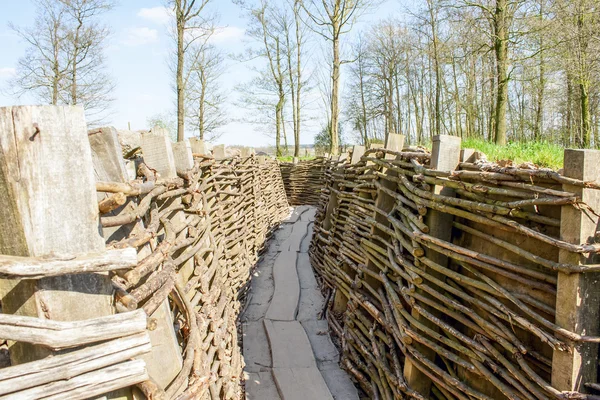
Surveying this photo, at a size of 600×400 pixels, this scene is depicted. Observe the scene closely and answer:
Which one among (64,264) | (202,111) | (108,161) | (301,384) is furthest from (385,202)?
(202,111)

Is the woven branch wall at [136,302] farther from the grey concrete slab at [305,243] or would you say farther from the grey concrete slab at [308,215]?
the grey concrete slab at [308,215]

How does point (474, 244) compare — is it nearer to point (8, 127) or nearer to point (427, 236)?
point (427, 236)

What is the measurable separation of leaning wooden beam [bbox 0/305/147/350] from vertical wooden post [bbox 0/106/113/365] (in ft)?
0.25

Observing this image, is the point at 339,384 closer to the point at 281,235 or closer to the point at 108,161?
the point at 108,161

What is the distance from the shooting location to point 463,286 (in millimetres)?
2307

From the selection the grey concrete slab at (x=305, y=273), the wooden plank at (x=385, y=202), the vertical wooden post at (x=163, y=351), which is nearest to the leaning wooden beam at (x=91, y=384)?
the vertical wooden post at (x=163, y=351)

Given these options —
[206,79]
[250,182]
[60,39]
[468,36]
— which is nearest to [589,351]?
[250,182]

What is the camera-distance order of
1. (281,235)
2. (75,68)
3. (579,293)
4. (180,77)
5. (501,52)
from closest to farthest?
1. (579,293)
2. (501,52)
3. (281,235)
4. (180,77)
5. (75,68)

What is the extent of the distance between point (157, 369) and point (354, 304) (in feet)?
7.43

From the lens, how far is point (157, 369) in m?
1.78

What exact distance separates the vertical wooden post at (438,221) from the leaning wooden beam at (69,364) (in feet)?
5.80

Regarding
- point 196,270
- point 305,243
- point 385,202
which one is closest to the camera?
point 196,270

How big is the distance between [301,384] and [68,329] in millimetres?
2553

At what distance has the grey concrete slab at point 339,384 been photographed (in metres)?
3.32
